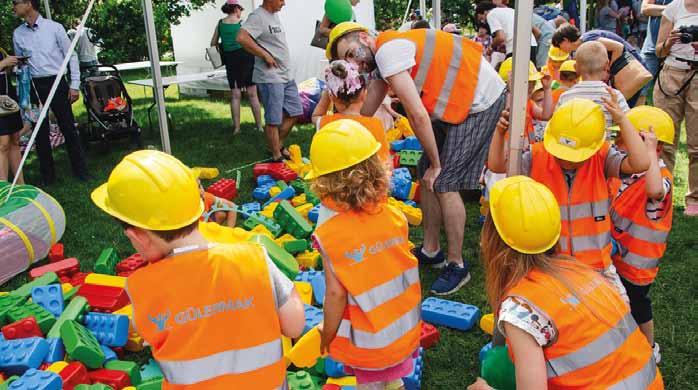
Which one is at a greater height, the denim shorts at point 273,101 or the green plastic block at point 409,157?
the denim shorts at point 273,101

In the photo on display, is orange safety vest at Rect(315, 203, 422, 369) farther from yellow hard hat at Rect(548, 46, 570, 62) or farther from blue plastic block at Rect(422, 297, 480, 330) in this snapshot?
yellow hard hat at Rect(548, 46, 570, 62)

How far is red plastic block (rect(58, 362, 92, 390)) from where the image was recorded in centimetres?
293

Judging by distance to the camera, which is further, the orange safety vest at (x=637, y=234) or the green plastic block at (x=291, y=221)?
the green plastic block at (x=291, y=221)

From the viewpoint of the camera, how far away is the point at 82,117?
11164 millimetres

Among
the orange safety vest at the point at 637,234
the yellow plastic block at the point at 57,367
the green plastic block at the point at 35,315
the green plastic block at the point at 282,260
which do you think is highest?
the orange safety vest at the point at 637,234

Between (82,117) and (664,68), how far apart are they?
9.91 meters

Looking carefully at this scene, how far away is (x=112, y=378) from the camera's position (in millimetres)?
3035

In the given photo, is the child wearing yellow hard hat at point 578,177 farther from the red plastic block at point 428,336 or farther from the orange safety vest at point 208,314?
the orange safety vest at point 208,314

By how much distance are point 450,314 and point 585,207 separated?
114 cm

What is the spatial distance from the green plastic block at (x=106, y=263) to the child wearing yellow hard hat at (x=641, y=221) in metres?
3.35

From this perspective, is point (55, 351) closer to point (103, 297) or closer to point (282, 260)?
point (103, 297)

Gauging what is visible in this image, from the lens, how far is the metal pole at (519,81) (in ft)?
7.60

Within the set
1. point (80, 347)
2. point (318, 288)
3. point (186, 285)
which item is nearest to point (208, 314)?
point (186, 285)

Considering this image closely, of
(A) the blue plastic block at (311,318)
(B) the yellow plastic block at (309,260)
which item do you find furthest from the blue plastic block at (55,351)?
(B) the yellow plastic block at (309,260)
